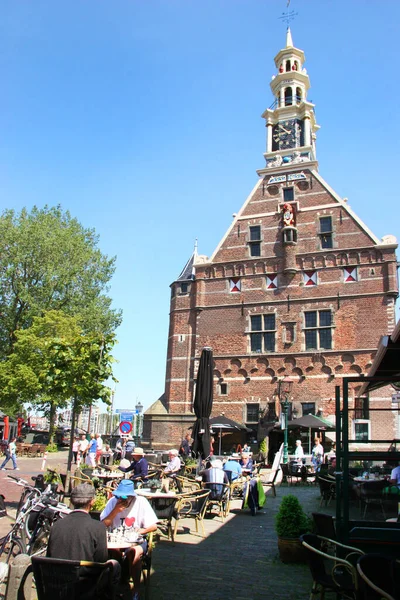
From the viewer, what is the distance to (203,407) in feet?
55.8

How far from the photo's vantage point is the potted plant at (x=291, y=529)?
→ 6.57m

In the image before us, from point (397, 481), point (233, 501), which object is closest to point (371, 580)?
point (397, 481)

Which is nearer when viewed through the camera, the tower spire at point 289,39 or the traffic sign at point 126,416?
the traffic sign at point 126,416

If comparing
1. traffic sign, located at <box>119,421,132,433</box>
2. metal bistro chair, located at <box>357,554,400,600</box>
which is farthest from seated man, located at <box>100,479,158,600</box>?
traffic sign, located at <box>119,421,132,433</box>

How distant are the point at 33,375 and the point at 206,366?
39.4 ft

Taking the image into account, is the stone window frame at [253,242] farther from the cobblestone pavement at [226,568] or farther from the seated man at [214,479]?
the cobblestone pavement at [226,568]

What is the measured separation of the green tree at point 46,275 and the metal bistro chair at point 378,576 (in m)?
25.5

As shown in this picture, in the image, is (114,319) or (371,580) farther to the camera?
(114,319)

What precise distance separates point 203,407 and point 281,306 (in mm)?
11108

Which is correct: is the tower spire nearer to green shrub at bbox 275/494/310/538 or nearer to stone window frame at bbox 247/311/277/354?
stone window frame at bbox 247/311/277/354

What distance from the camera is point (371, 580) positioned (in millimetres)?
3834

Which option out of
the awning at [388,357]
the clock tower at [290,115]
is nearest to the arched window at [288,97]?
the clock tower at [290,115]

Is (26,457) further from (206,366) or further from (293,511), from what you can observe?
(293,511)

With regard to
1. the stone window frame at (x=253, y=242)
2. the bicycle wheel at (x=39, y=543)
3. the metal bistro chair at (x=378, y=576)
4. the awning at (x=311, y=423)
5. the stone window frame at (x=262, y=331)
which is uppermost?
the stone window frame at (x=253, y=242)
